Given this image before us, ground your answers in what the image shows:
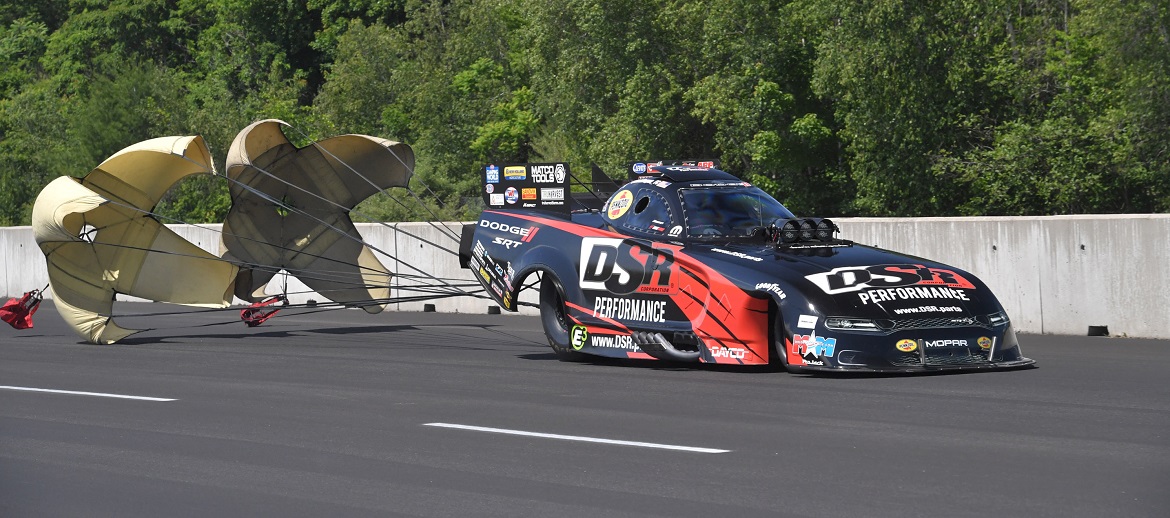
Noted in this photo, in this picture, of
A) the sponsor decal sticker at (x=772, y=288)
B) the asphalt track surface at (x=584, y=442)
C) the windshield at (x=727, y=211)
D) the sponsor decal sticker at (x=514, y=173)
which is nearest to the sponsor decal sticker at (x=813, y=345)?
the asphalt track surface at (x=584, y=442)

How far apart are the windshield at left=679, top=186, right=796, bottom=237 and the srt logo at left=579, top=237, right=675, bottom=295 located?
1.43 feet

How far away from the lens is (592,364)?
13.8 m

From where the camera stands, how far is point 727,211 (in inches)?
525

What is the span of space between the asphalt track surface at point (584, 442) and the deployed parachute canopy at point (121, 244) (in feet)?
10.1

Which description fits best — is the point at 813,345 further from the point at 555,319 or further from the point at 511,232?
the point at 511,232

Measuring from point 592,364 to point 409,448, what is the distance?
17.1 ft

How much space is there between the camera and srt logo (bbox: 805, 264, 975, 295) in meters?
11.5

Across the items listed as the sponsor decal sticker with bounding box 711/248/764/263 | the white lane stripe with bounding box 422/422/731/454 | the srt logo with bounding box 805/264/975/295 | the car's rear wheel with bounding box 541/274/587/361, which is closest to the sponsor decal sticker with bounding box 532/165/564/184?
the car's rear wheel with bounding box 541/274/587/361

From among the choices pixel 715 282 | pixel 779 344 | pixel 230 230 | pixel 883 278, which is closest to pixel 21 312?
pixel 230 230

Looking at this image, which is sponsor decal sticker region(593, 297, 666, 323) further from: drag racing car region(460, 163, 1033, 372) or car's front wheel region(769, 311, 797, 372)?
car's front wheel region(769, 311, 797, 372)

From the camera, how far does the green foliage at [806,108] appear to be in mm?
29703

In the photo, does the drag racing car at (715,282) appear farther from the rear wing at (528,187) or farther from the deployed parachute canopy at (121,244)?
the deployed parachute canopy at (121,244)

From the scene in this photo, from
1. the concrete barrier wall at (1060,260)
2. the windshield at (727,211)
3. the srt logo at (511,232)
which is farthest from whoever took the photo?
the concrete barrier wall at (1060,260)

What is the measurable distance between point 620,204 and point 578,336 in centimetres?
135
